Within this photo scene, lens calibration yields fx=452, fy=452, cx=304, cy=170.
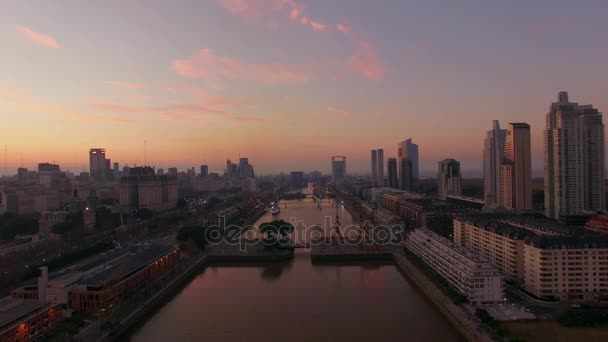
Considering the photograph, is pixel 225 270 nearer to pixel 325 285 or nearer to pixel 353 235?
pixel 325 285

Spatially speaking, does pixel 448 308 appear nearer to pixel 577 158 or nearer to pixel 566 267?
pixel 566 267

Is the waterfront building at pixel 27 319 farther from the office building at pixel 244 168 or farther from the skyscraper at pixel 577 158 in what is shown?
the office building at pixel 244 168

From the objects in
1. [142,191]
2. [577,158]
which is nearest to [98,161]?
[142,191]

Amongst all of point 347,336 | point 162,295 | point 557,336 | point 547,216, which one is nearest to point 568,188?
point 547,216

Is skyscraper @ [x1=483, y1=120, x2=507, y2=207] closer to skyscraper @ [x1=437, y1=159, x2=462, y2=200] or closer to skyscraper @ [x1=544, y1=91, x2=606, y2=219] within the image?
skyscraper @ [x1=437, y1=159, x2=462, y2=200]

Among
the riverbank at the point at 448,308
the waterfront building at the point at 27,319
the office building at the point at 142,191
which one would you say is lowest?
the riverbank at the point at 448,308

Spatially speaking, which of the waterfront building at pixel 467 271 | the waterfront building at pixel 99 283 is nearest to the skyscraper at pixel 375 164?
the waterfront building at pixel 467 271

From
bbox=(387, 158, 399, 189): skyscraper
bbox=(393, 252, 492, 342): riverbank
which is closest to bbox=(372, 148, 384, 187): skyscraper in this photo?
bbox=(387, 158, 399, 189): skyscraper

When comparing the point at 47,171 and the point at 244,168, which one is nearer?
the point at 47,171
